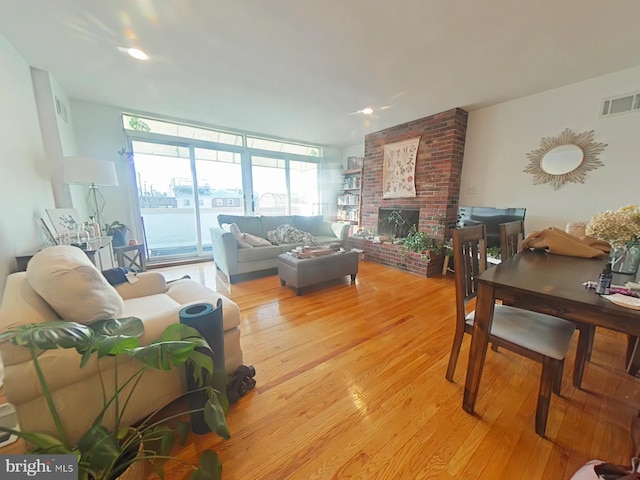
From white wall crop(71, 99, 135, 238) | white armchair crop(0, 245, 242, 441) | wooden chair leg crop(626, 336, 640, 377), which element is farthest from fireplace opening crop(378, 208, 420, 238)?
white wall crop(71, 99, 135, 238)

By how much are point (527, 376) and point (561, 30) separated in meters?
2.52

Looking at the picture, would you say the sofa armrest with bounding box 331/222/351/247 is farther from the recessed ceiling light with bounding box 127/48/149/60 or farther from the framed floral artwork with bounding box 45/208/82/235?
the framed floral artwork with bounding box 45/208/82/235

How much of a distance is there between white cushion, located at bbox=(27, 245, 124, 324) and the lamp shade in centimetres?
206

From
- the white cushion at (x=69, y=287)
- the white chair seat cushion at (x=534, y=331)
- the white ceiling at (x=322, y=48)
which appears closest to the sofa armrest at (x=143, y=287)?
the white cushion at (x=69, y=287)

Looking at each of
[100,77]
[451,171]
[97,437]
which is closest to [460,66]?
[451,171]

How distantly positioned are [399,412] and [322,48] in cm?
270

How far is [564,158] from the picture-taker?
2703mm

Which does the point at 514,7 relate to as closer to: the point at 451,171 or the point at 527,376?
the point at 451,171

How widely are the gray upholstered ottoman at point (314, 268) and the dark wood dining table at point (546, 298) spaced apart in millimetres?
1787

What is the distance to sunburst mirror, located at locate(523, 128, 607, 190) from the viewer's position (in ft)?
8.38

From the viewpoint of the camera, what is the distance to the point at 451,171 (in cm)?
347

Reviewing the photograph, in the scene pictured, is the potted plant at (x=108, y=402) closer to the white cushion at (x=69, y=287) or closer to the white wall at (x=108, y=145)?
the white cushion at (x=69, y=287)

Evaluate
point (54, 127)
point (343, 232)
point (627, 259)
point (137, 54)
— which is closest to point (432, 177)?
point (343, 232)

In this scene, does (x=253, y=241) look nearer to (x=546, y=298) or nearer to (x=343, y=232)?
(x=343, y=232)
